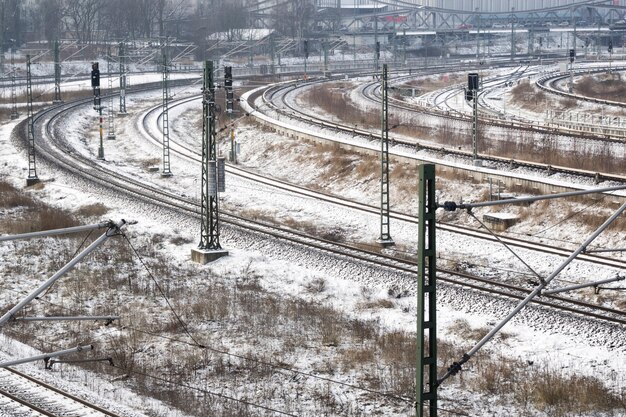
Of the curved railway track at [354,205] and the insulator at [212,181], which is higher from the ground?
the insulator at [212,181]

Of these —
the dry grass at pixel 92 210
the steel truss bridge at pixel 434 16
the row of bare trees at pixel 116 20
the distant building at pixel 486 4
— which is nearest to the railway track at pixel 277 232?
the dry grass at pixel 92 210

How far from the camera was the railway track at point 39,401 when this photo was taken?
18531mm

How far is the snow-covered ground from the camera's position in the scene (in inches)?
828

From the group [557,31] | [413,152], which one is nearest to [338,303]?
[413,152]

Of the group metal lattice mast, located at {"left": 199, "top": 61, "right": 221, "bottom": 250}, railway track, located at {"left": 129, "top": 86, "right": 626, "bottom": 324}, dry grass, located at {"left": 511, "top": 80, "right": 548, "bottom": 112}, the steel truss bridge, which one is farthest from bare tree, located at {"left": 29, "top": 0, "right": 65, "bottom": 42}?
metal lattice mast, located at {"left": 199, "top": 61, "right": 221, "bottom": 250}

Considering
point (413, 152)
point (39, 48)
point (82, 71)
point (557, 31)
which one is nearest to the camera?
point (413, 152)

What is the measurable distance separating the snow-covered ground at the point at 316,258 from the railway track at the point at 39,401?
58 centimetres

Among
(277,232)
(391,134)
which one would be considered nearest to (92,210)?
(277,232)

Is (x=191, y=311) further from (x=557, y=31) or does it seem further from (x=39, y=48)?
(x=557, y=31)

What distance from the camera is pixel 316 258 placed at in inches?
1161

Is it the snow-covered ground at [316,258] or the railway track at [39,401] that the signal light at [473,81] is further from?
the railway track at [39,401]

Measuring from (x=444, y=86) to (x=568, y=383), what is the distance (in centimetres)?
7590

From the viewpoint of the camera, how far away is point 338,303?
85.0 ft

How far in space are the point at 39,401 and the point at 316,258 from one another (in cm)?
1165
